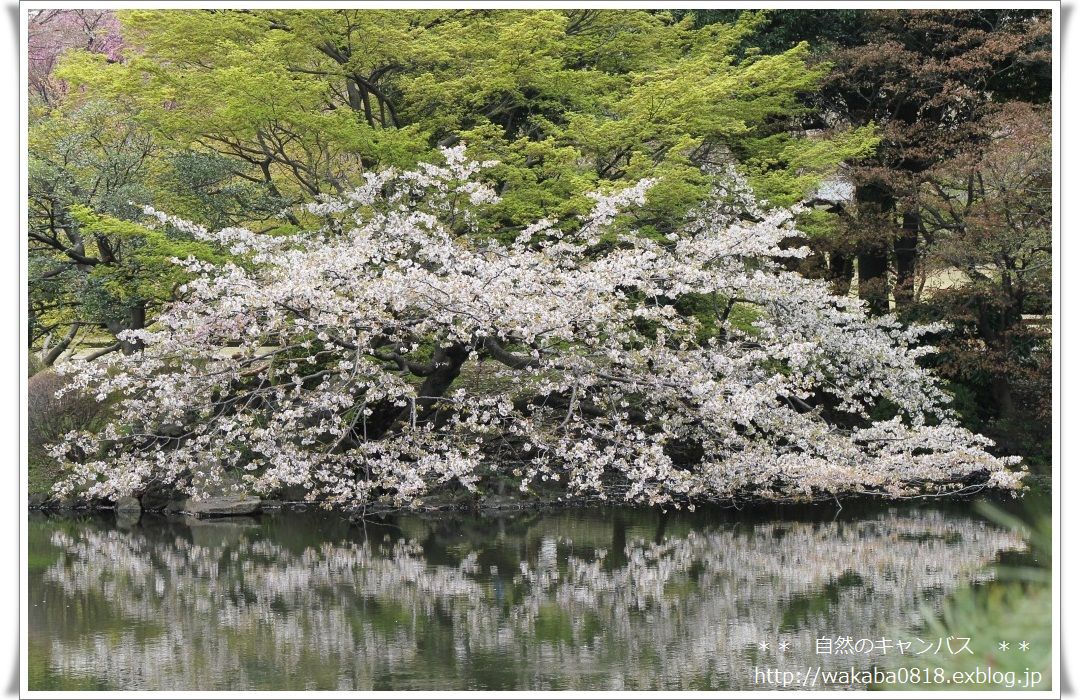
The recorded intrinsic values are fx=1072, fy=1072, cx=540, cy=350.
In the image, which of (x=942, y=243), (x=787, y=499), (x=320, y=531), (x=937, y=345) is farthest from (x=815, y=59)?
(x=320, y=531)

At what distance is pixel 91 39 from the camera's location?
22.6 m

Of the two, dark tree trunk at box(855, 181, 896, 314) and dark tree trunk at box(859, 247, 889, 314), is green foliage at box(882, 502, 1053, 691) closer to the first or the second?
dark tree trunk at box(859, 247, 889, 314)

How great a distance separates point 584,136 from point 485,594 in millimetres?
7502

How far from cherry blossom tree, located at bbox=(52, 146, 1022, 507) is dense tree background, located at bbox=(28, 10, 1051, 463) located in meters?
1.35

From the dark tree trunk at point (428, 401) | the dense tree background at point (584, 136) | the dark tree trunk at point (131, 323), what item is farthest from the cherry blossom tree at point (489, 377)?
the dark tree trunk at point (131, 323)

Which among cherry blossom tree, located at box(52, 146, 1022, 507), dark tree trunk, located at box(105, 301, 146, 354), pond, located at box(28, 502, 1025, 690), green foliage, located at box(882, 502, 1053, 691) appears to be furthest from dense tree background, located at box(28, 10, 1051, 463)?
green foliage, located at box(882, 502, 1053, 691)

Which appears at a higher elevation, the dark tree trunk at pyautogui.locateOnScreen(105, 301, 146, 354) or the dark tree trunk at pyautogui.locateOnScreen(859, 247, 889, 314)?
the dark tree trunk at pyautogui.locateOnScreen(859, 247, 889, 314)

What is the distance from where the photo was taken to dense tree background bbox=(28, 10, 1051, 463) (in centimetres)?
1418

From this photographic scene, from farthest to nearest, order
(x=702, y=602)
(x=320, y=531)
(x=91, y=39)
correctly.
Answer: (x=91, y=39)
(x=320, y=531)
(x=702, y=602)

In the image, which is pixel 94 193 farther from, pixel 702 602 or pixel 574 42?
pixel 702 602

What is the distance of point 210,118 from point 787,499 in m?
8.89

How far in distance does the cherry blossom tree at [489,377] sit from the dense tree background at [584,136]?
1.35 m

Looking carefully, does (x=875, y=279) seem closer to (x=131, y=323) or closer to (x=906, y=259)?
(x=906, y=259)

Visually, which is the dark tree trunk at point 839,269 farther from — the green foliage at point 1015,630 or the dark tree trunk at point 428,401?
the green foliage at point 1015,630
